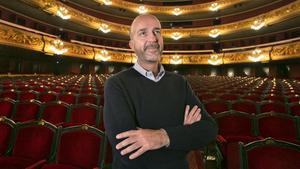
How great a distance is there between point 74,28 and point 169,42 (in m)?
10.4

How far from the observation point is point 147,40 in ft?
4.79

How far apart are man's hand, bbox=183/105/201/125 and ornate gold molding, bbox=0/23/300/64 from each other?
12225mm

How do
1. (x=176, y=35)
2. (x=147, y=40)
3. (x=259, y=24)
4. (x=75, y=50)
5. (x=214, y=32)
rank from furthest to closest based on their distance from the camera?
(x=176, y=35) → (x=214, y=32) → (x=75, y=50) → (x=259, y=24) → (x=147, y=40)

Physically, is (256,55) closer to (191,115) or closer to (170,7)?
(170,7)

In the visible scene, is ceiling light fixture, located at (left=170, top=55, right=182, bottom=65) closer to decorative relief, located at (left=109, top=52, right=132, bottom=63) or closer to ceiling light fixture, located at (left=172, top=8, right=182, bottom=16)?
decorative relief, located at (left=109, top=52, right=132, bottom=63)

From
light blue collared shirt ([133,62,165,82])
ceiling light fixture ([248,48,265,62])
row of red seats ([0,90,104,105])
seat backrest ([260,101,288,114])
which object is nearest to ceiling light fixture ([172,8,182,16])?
ceiling light fixture ([248,48,265,62])

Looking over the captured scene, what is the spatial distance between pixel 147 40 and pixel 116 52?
68.9 ft

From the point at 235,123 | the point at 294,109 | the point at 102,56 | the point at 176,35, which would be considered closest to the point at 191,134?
the point at 235,123

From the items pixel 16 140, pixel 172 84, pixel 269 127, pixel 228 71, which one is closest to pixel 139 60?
pixel 172 84

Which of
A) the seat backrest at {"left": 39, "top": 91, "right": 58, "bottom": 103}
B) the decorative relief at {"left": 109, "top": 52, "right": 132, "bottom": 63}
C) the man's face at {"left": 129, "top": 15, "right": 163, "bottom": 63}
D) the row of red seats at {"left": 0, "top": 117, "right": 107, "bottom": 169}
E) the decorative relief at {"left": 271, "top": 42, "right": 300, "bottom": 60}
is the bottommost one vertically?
the row of red seats at {"left": 0, "top": 117, "right": 107, "bottom": 169}

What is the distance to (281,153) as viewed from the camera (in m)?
1.60

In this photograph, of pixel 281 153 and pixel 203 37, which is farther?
pixel 203 37

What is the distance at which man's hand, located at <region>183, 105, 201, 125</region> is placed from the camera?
140 centimetres

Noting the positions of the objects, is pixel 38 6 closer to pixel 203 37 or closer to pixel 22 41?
pixel 22 41
